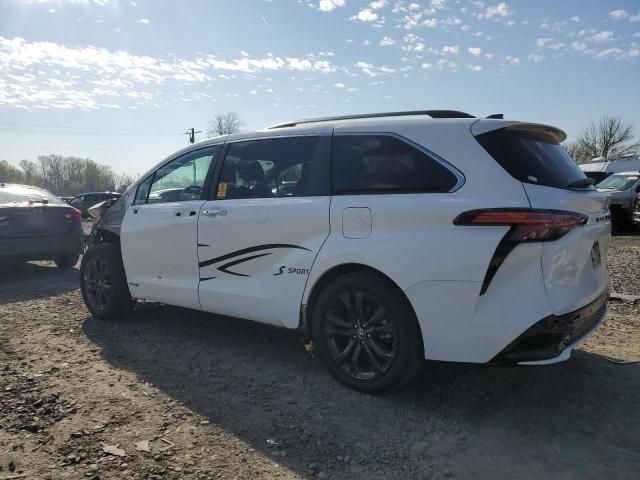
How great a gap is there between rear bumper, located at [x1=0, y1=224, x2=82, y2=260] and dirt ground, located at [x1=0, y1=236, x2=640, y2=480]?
120 inches

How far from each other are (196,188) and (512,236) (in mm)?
2794

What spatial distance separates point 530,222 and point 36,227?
7271 millimetres

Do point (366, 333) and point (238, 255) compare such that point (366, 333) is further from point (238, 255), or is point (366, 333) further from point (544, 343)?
point (238, 255)

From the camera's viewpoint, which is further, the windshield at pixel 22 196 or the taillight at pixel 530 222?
the windshield at pixel 22 196

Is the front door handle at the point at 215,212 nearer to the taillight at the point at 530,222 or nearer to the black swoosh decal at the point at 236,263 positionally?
the black swoosh decal at the point at 236,263

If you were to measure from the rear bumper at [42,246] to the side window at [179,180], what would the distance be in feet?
11.2

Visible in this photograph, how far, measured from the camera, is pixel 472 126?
3.26m

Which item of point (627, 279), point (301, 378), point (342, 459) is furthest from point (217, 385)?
point (627, 279)

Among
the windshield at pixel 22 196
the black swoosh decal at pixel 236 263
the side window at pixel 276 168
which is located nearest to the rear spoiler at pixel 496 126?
the side window at pixel 276 168

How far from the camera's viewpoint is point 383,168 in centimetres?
346

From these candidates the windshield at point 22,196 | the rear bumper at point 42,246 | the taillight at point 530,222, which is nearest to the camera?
the taillight at point 530,222

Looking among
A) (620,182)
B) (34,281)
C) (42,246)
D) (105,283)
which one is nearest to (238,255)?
(105,283)

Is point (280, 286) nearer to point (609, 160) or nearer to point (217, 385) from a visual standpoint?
point (217, 385)

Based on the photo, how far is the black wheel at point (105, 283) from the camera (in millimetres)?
5234
